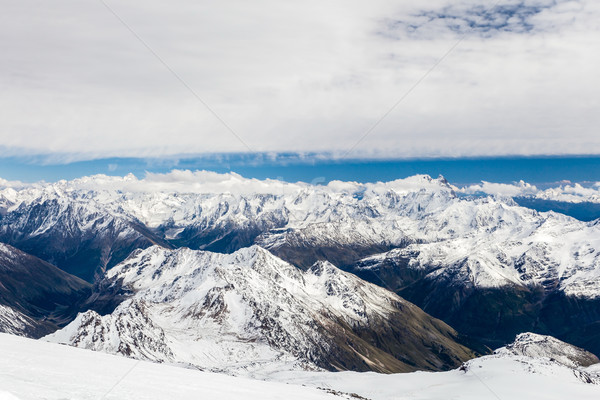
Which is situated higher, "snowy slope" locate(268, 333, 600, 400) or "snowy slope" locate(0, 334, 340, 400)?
"snowy slope" locate(0, 334, 340, 400)

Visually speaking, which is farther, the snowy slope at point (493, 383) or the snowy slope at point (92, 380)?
the snowy slope at point (493, 383)

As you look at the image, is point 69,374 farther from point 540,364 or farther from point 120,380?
point 540,364

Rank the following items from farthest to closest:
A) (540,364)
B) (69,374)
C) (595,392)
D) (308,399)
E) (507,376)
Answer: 1. (540,364)
2. (507,376)
3. (595,392)
4. (308,399)
5. (69,374)

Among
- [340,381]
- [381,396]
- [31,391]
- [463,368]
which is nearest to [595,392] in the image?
[463,368]

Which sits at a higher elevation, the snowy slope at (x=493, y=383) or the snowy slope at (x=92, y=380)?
the snowy slope at (x=92, y=380)

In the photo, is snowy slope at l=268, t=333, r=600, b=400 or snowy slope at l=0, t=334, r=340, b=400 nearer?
snowy slope at l=0, t=334, r=340, b=400

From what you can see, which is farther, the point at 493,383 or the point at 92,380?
the point at 493,383

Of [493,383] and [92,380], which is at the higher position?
[92,380]

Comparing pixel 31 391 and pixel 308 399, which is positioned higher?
pixel 31 391
